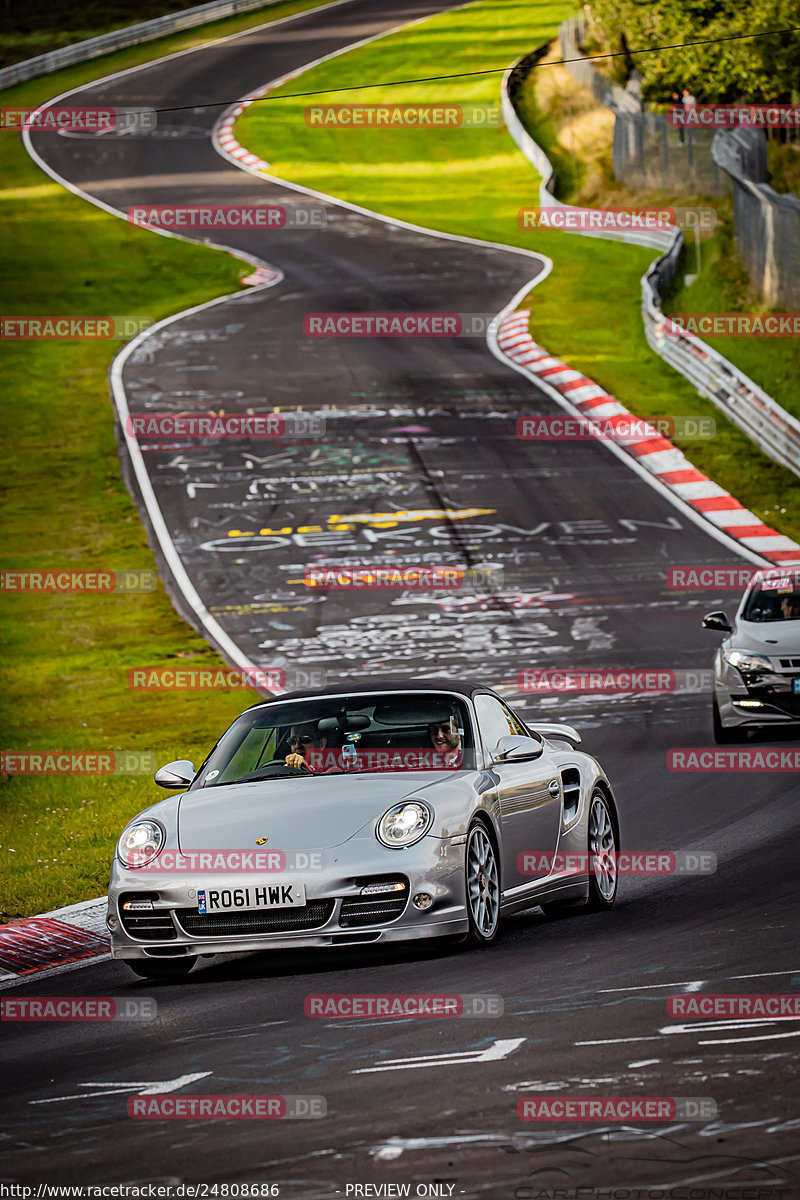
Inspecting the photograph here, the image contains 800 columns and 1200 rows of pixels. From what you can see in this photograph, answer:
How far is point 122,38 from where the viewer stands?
73.4 meters

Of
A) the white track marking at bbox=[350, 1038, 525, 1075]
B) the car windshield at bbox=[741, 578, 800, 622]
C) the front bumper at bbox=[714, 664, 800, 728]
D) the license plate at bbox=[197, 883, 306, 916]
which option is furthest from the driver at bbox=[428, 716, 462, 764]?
the car windshield at bbox=[741, 578, 800, 622]

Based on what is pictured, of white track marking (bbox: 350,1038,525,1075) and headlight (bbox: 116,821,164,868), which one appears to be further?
headlight (bbox: 116,821,164,868)

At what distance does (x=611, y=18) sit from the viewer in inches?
1902

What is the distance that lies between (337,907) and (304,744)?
1406 mm

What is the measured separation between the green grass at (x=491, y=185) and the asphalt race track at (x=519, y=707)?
1556 millimetres

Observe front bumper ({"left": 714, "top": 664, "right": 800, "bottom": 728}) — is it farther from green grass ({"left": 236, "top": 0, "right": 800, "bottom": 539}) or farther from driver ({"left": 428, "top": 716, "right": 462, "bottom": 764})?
green grass ({"left": 236, "top": 0, "right": 800, "bottom": 539})

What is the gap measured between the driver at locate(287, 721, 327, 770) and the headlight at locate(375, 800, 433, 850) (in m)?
0.93

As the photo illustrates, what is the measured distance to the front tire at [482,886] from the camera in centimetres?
915

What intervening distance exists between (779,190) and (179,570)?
79.0 feet

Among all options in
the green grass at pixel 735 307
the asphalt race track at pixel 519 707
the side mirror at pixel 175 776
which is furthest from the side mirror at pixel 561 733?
the green grass at pixel 735 307

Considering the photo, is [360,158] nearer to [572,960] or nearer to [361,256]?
[361,256]

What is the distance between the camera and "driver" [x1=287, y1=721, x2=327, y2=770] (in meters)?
9.90

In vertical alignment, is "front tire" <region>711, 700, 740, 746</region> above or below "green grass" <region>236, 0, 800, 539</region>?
above

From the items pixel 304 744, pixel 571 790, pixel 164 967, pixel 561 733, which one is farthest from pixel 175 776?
pixel 561 733
